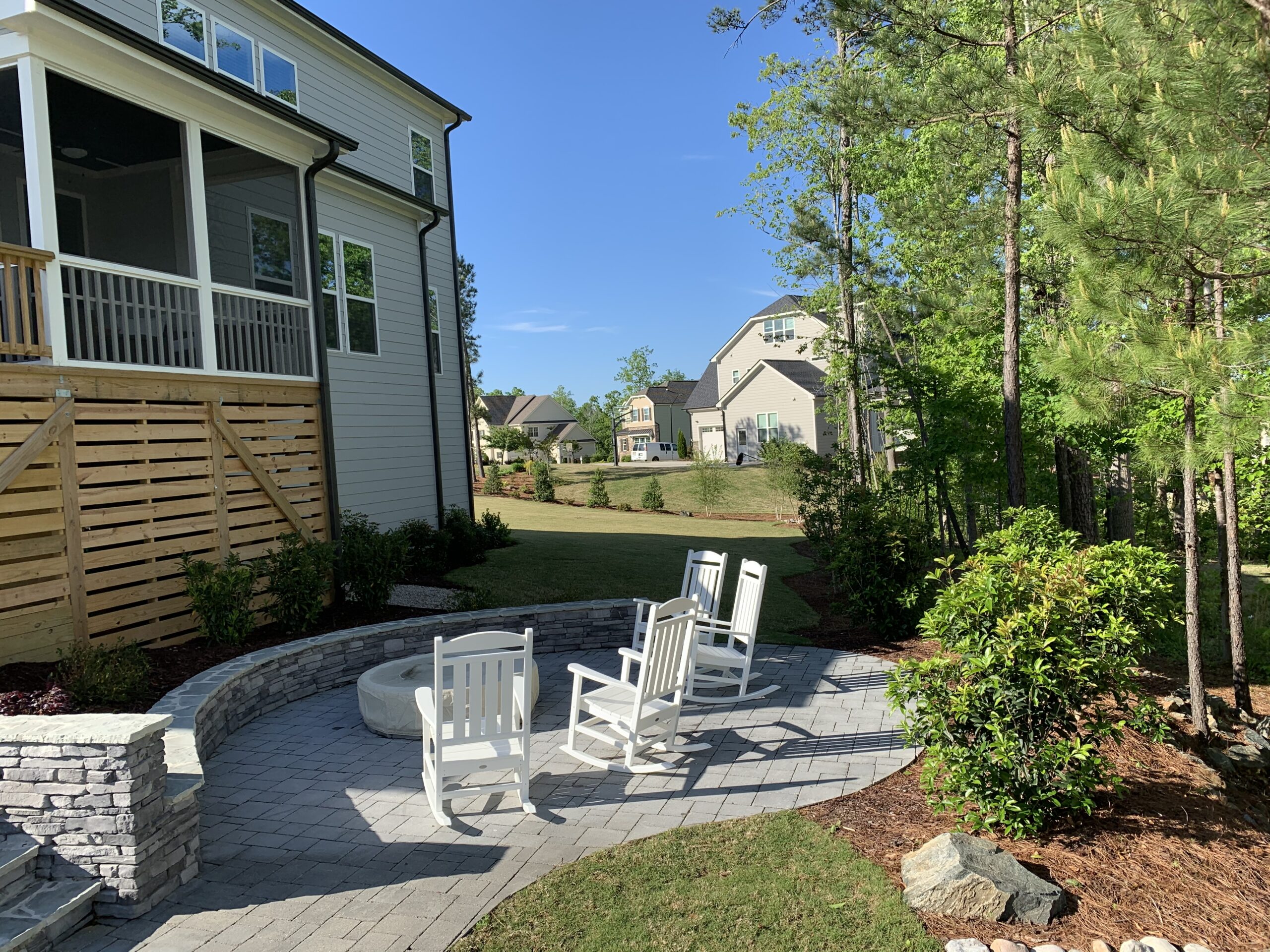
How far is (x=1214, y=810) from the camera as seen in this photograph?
16.9 feet

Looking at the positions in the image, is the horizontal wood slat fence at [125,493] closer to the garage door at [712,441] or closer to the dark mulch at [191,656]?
the dark mulch at [191,656]

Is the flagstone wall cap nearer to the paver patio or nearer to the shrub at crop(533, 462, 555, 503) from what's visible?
the paver patio

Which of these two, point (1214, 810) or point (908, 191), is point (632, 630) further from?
point (908, 191)

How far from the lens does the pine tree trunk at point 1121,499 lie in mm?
12352

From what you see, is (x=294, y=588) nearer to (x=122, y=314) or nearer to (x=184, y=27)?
(x=122, y=314)

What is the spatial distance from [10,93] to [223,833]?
8173 millimetres

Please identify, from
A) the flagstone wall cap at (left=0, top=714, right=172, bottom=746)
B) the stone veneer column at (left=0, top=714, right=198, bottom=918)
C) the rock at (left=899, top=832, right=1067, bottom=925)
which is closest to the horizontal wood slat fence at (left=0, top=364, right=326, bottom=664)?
the flagstone wall cap at (left=0, top=714, right=172, bottom=746)

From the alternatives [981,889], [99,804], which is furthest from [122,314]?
[981,889]

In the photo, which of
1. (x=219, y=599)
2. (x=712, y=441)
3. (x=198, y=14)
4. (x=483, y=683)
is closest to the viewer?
(x=483, y=683)

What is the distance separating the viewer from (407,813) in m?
4.98

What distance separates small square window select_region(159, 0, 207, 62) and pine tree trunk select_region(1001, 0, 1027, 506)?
10.2 metres

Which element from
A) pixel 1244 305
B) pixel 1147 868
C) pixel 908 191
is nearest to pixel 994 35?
pixel 1244 305

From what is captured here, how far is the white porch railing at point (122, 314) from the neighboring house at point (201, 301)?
47 millimetres

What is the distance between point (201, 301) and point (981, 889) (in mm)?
8613
